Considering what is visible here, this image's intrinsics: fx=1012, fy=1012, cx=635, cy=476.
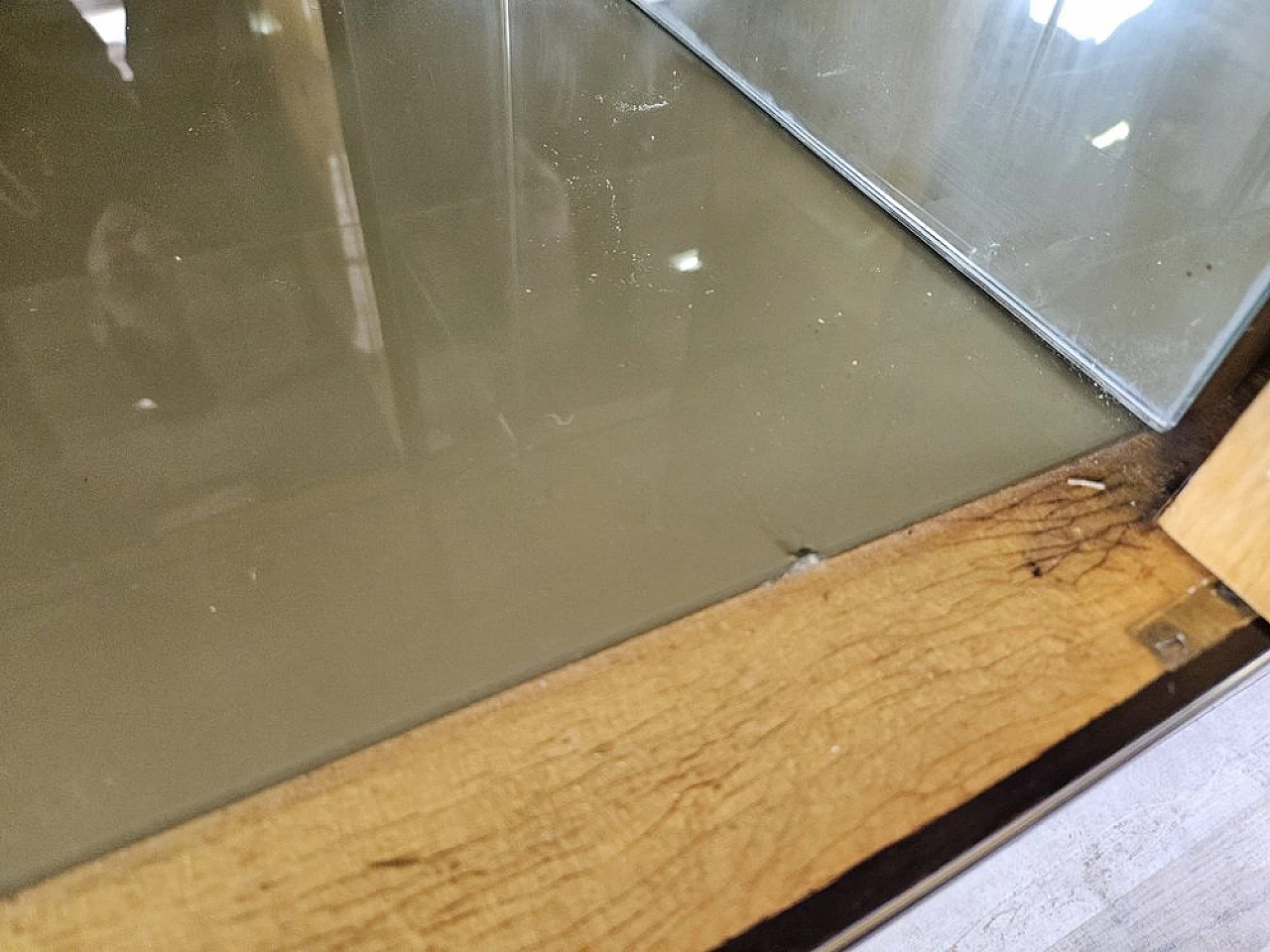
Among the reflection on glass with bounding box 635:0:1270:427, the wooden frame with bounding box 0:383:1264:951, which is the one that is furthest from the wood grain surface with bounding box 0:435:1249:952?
the reflection on glass with bounding box 635:0:1270:427

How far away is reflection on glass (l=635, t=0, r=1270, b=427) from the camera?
0.48 metres

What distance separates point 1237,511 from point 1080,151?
0.23 m

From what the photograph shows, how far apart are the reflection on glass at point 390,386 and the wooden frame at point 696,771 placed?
23 millimetres

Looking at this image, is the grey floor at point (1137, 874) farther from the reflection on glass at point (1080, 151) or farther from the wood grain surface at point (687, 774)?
the reflection on glass at point (1080, 151)

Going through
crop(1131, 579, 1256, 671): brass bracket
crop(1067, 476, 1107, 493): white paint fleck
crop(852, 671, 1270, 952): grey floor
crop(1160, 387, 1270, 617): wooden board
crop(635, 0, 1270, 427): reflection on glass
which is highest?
crop(635, 0, 1270, 427): reflection on glass

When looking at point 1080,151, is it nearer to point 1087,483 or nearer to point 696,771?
point 1087,483

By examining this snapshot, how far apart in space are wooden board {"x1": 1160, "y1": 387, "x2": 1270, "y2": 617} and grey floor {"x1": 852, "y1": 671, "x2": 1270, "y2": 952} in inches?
2.7

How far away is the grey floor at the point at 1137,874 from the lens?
37 cm

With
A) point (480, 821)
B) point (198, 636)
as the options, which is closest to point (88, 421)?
point (198, 636)

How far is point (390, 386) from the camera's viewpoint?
21.5 inches

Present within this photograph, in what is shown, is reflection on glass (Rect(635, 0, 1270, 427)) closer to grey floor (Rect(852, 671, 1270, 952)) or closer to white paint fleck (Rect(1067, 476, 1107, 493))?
white paint fleck (Rect(1067, 476, 1107, 493))

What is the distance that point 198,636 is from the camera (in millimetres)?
422

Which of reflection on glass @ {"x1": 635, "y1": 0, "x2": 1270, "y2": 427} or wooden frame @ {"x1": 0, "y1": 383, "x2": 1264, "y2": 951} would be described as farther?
reflection on glass @ {"x1": 635, "y1": 0, "x2": 1270, "y2": 427}

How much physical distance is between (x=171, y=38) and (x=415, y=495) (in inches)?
22.1
